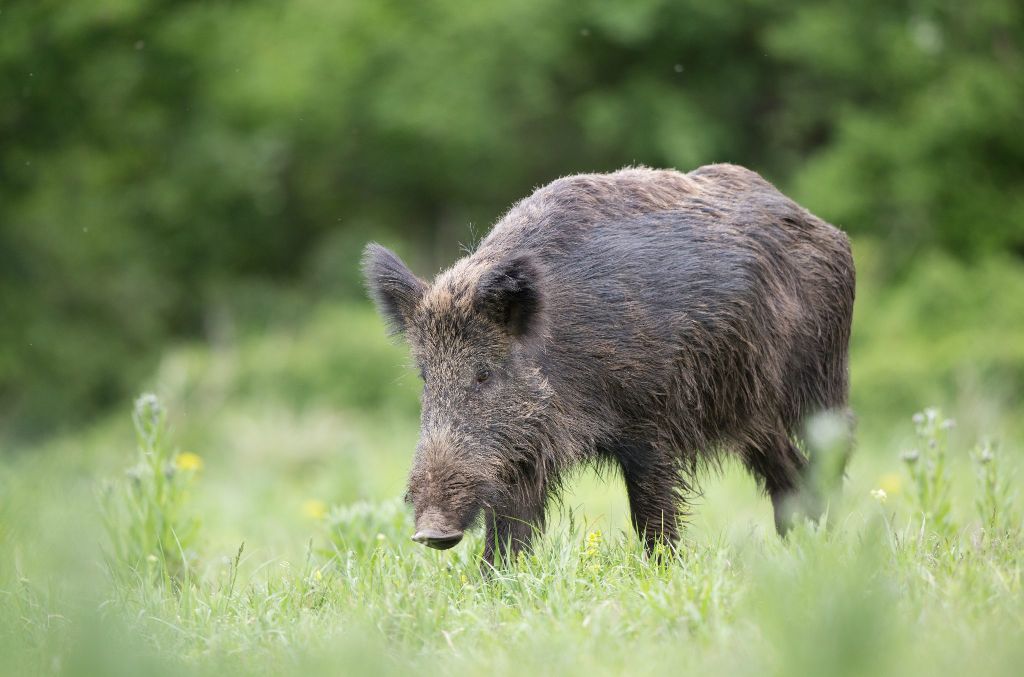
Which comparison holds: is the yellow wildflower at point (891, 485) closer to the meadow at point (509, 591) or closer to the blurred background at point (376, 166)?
the meadow at point (509, 591)

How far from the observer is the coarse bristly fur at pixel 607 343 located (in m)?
4.88

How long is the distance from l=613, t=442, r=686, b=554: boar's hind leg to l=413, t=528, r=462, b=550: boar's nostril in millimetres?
912

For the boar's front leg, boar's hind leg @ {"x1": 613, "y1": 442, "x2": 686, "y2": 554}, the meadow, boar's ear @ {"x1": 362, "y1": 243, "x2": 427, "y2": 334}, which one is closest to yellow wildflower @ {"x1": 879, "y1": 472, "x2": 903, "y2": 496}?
the meadow

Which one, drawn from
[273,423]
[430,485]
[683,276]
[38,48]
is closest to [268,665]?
[430,485]

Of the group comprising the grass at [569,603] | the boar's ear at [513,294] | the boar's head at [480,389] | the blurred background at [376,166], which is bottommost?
the grass at [569,603]

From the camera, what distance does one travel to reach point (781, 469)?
590 cm

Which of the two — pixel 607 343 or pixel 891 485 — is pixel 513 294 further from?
pixel 891 485

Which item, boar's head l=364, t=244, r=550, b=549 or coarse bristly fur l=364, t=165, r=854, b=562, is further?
coarse bristly fur l=364, t=165, r=854, b=562

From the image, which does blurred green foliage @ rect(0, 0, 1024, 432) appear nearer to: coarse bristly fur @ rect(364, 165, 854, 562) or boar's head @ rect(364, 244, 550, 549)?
coarse bristly fur @ rect(364, 165, 854, 562)

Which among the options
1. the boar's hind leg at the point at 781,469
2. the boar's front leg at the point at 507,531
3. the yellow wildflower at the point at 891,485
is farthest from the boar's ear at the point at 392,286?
the yellow wildflower at the point at 891,485

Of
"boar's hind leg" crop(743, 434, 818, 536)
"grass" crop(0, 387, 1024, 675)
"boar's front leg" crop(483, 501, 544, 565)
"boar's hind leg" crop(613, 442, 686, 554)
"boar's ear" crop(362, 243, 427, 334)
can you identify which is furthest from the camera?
"boar's hind leg" crop(743, 434, 818, 536)

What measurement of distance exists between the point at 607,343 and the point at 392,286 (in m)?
0.98

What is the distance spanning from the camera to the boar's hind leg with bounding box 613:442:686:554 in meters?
5.04

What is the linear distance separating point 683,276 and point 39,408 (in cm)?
1598
